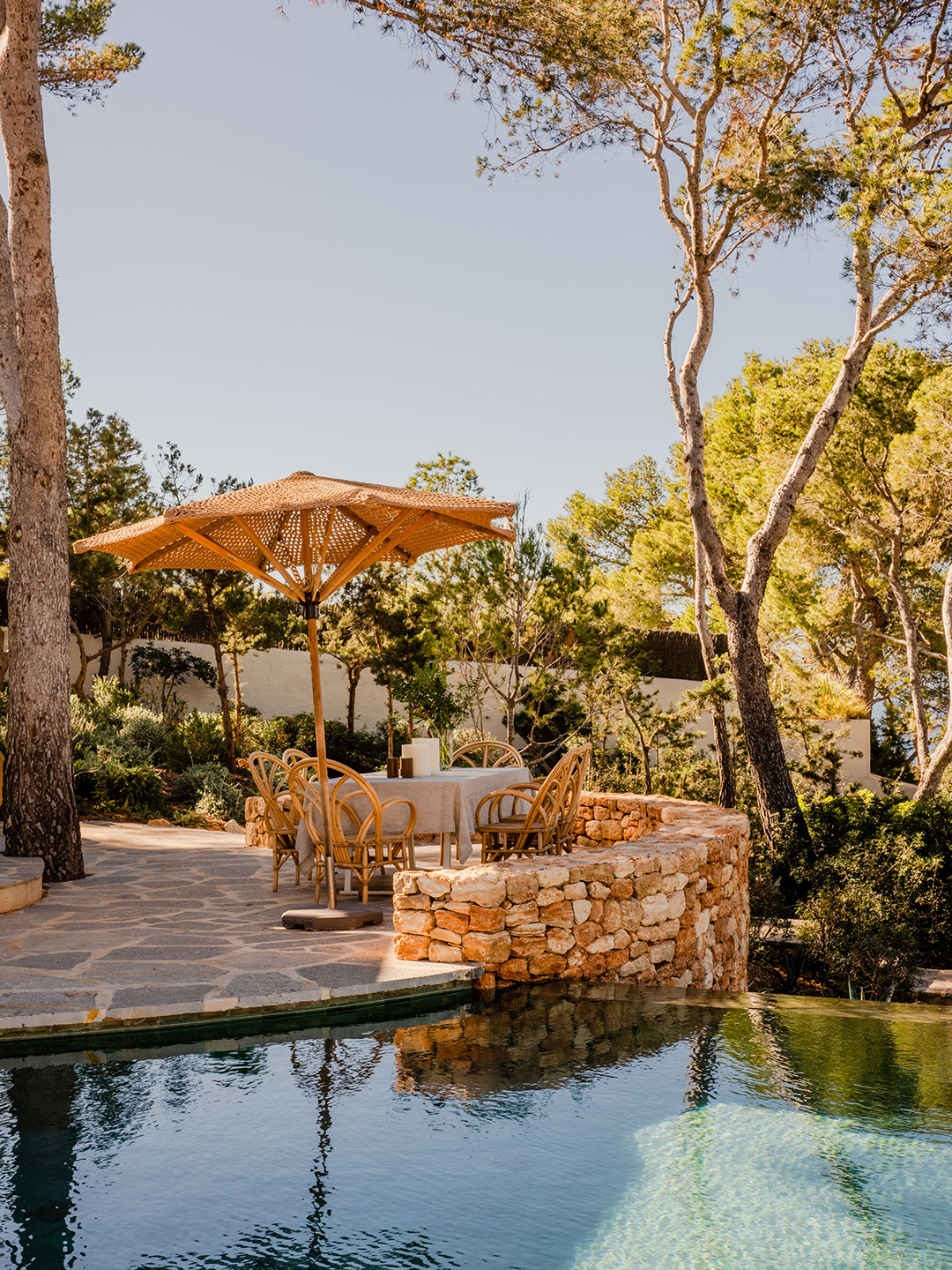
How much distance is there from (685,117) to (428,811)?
379 inches

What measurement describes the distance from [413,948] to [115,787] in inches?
306

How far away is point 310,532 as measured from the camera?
657cm

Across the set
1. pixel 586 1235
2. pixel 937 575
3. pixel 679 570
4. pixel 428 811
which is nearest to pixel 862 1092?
pixel 586 1235

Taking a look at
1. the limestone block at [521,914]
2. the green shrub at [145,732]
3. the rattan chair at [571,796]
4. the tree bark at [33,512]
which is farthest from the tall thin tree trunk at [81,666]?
the limestone block at [521,914]

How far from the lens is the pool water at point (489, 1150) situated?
275cm

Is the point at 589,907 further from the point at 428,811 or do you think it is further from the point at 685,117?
the point at 685,117

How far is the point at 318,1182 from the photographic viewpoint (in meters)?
3.08

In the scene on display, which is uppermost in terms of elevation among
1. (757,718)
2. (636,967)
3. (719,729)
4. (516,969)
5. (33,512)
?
(33,512)

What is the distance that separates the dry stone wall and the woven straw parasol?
1.04m

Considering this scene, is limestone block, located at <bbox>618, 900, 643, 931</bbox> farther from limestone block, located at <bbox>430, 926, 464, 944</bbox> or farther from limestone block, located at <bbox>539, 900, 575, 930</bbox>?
limestone block, located at <bbox>430, 926, 464, 944</bbox>

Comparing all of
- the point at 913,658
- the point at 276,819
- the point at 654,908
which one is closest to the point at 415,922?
the point at 654,908

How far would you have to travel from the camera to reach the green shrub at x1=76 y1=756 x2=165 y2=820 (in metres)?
11.8

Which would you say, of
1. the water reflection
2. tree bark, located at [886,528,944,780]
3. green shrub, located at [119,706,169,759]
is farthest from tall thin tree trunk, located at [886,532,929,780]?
the water reflection

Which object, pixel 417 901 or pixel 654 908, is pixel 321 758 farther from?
pixel 654 908
